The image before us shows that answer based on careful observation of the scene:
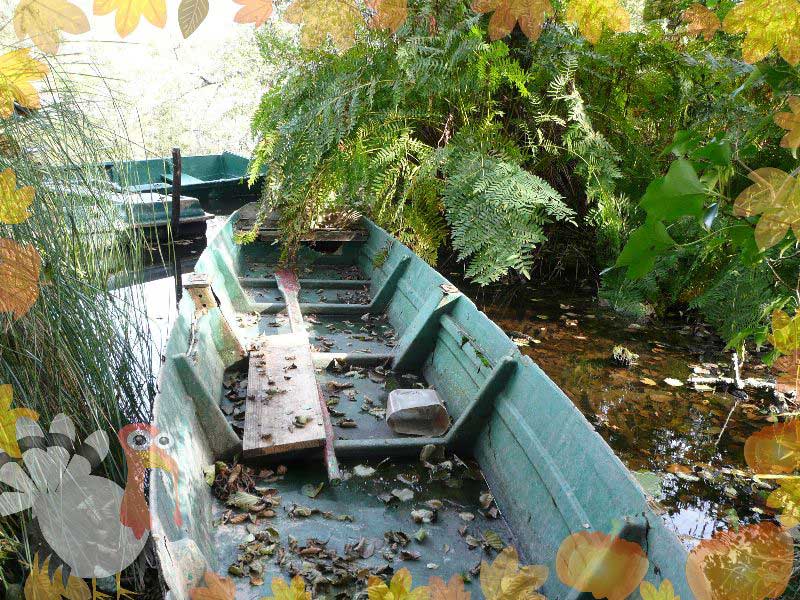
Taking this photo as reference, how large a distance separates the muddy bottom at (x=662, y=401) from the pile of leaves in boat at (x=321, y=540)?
82cm

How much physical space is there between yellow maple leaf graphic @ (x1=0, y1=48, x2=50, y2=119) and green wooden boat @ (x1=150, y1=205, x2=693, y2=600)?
2.77 ft

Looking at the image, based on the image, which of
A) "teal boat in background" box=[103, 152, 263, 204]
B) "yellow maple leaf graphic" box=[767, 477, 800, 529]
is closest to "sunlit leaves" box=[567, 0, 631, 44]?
"yellow maple leaf graphic" box=[767, 477, 800, 529]

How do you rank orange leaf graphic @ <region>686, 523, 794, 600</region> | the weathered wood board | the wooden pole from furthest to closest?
the wooden pole < the weathered wood board < orange leaf graphic @ <region>686, 523, 794, 600</region>

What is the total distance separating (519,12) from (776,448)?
57cm

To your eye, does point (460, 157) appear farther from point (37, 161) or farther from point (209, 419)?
point (37, 161)

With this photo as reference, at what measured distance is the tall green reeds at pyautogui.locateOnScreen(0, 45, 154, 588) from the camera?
4.53 ft

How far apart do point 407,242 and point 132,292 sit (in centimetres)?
273

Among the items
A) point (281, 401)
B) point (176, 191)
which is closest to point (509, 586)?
point (281, 401)

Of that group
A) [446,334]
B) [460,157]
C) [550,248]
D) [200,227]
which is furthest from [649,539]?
[200,227]

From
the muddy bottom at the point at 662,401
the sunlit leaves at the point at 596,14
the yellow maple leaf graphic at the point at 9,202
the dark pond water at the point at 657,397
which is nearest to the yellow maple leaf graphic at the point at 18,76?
the yellow maple leaf graphic at the point at 9,202

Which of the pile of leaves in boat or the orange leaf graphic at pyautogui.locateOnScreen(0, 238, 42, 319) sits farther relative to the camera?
the pile of leaves in boat

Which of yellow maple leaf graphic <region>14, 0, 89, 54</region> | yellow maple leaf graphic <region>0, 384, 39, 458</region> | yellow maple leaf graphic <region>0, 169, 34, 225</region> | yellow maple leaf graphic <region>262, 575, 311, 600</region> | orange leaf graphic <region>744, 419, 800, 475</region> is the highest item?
yellow maple leaf graphic <region>14, 0, 89, 54</region>

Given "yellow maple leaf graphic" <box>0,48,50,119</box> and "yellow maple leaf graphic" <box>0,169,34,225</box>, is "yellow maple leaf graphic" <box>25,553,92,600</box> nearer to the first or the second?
"yellow maple leaf graphic" <box>0,169,34,225</box>

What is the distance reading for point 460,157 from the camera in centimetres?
408
